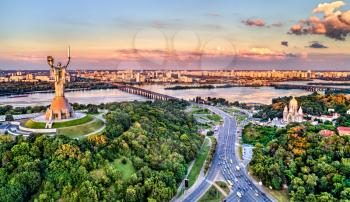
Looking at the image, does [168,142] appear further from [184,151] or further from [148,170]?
[148,170]

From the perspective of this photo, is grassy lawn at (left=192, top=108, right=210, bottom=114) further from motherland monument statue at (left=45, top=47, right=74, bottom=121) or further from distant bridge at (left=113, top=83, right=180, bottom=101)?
motherland monument statue at (left=45, top=47, right=74, bottom=121)

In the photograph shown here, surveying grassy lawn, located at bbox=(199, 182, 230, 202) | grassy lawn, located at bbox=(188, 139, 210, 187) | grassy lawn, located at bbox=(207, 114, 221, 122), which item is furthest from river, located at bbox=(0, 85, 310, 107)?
grassy lawn, located at bbox=(199, 182, 230, 202)

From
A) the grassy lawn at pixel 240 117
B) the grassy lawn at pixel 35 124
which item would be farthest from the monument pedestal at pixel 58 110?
the grassy lawn at pixel 240 117

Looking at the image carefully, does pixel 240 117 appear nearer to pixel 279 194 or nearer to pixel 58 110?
pixel 279 194

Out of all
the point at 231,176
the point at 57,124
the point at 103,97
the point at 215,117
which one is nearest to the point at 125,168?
the point at 57,124

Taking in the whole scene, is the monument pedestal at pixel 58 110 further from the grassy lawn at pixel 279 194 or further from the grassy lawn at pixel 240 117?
the grassy lawn at pixel 240 117

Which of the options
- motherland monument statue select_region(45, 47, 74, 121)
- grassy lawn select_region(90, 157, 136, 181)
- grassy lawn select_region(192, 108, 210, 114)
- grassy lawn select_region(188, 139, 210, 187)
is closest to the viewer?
grassy lawn select_region(90, 157, 136, 181)
